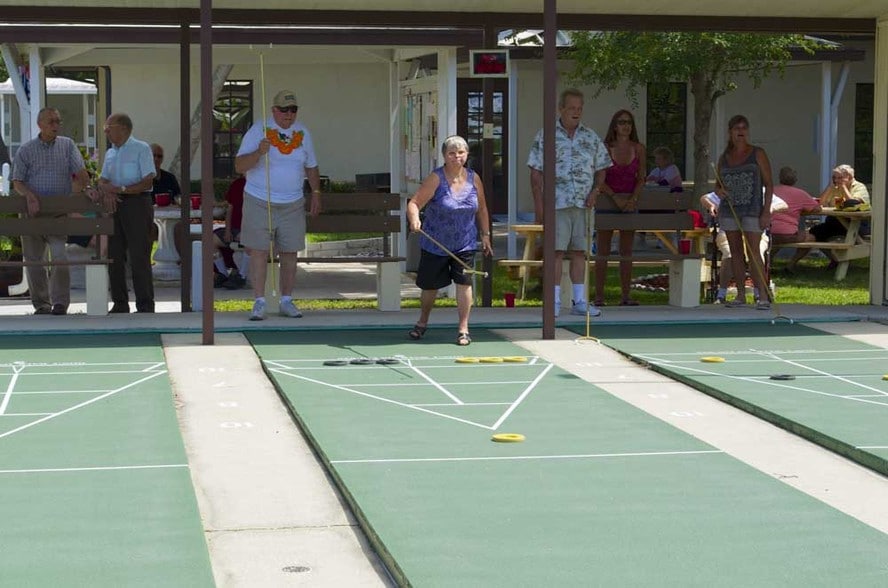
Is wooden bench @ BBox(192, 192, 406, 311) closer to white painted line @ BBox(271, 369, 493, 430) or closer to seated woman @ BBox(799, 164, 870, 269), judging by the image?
white painted line @ BBox(271, 369, 493, 430)

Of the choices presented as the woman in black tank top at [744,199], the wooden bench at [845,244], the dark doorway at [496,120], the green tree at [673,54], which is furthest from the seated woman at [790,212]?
the dark doorway at [496,120]

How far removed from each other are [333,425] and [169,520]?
1940 millimetres

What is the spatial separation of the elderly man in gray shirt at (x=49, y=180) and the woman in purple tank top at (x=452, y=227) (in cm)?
323

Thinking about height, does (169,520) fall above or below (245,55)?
below

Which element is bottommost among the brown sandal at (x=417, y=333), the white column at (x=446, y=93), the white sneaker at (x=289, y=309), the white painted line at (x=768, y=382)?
the white painted line at (x=768, y=382)

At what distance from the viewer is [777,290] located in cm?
1535

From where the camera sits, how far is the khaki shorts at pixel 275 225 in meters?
11.8

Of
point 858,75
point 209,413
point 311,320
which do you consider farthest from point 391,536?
point 858,75

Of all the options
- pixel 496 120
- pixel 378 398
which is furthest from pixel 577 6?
pixel 496 120

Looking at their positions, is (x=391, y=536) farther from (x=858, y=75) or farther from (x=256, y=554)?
(x=858, y=75)

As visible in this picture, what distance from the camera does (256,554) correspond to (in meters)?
5.48

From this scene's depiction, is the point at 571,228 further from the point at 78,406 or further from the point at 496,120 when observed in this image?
the point at 496,120

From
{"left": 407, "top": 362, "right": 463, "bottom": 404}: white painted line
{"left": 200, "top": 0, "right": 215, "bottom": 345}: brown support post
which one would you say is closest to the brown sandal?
{"left": 407, "top": 362, "right": 463, "bottom": 404}: white painted line

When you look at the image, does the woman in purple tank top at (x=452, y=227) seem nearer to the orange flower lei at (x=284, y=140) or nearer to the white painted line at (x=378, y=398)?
the orange flower lei at (x=284, y=140)
